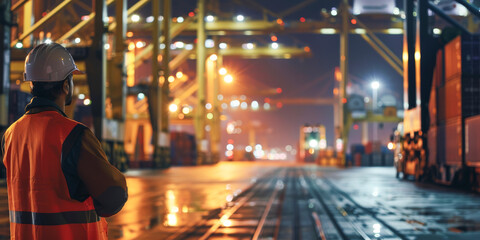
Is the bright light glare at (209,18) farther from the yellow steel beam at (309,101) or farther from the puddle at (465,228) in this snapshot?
the yellow steel beam at (309,101)

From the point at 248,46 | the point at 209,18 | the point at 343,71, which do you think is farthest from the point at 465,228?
the point at 248,46

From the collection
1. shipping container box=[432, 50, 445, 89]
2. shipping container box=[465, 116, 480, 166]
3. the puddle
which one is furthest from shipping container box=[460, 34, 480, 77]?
the puddle

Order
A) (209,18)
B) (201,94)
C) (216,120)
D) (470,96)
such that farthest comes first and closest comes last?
(216,120) < (201,94) < (209,18) < (470,96)

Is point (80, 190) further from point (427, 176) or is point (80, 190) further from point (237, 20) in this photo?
point (237, 20)

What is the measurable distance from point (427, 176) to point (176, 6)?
104 feet

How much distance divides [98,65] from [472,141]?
13836 mm

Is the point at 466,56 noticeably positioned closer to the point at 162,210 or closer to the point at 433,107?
the point at 433,107

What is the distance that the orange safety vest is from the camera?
7.55 ft

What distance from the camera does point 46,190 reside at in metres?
2.31

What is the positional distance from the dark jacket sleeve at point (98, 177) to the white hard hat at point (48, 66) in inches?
12.7

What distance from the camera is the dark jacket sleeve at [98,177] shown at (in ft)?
7.50

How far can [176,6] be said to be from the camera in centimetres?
4959

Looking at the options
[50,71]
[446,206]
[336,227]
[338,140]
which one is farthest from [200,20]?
[50,71]

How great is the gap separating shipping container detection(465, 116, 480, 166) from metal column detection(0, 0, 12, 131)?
13.4m
